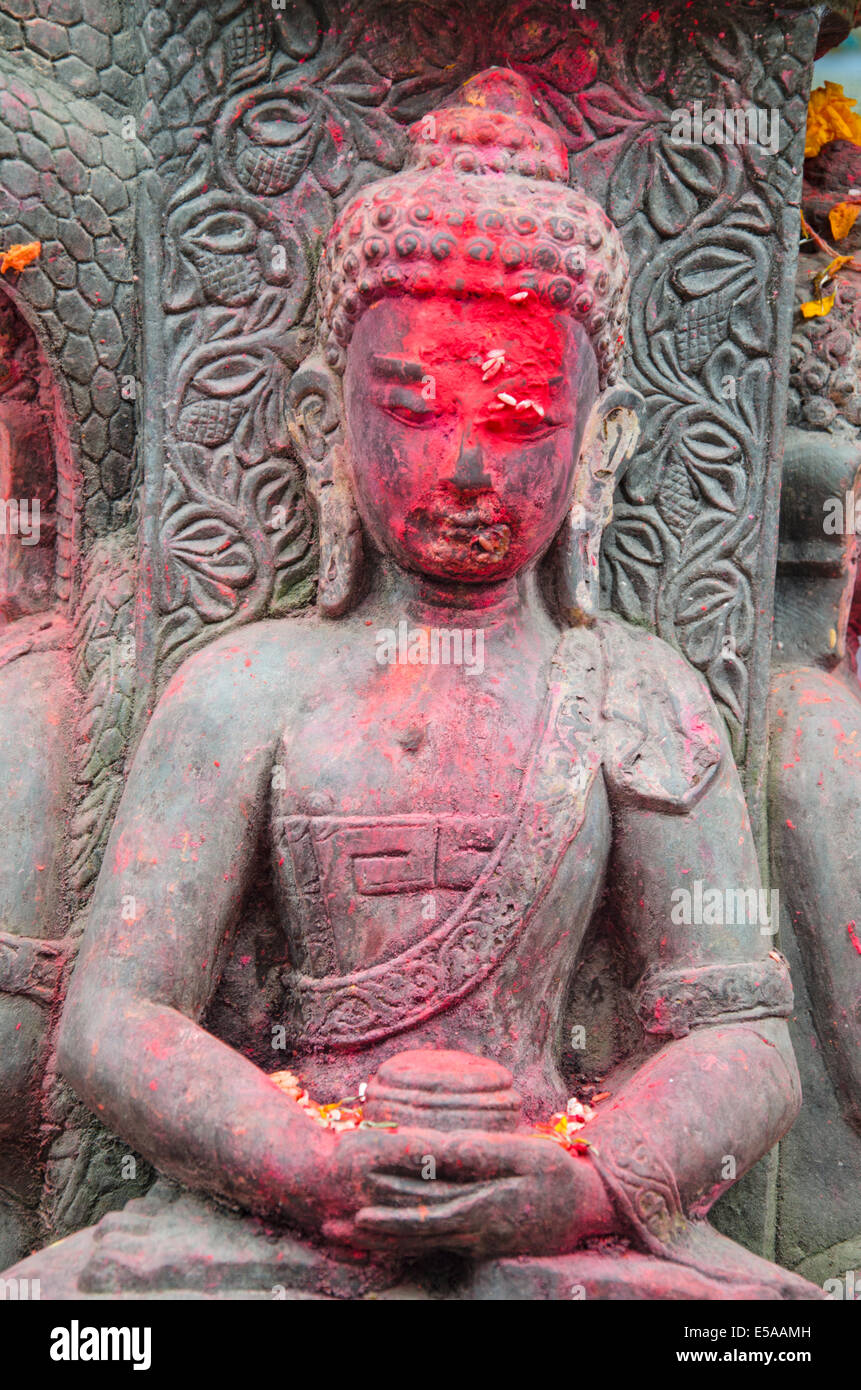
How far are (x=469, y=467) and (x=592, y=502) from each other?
504mm

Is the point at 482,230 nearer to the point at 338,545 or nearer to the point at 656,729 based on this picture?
the point at 338,545

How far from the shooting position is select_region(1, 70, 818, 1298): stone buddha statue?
331cm

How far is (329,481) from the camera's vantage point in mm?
3912

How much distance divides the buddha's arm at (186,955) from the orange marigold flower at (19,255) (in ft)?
3.49

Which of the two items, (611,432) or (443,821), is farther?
(611,432)

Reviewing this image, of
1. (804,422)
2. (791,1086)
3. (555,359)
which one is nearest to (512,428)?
(555,359)

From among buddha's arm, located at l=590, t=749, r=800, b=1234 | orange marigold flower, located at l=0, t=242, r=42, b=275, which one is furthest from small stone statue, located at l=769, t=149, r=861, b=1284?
orange marigold flower, located at l=0, t=242, r=42, b=275

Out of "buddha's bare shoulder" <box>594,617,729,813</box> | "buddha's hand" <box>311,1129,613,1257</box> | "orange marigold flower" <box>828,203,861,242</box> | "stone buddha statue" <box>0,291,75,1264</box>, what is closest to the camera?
"buddha's hand" <box>311,1129,613,1257</box>

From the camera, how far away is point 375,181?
3.96 metres

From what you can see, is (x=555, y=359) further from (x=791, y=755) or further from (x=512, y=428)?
(x=791, y=755)

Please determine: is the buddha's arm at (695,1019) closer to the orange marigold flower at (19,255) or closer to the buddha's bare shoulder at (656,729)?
the buddha's bare shoulder at (656,729)

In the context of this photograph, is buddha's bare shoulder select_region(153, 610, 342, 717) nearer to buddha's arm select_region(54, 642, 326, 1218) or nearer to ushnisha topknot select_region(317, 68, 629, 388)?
buddha's arm select_region(54, 642, 326, 1218)

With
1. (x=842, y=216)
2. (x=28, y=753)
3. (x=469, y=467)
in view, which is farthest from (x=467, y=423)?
(x=842, y=216)

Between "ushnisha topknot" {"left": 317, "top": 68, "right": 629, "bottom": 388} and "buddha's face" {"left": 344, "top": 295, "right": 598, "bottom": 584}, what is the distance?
54 millimetres
